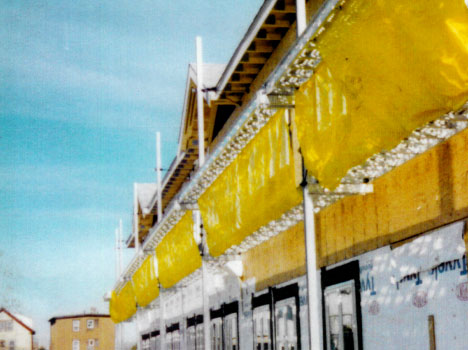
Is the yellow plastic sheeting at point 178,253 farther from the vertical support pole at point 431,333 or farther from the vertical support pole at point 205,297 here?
the vertical support pole at point 431,333

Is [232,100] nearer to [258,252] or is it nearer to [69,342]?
[258,252]

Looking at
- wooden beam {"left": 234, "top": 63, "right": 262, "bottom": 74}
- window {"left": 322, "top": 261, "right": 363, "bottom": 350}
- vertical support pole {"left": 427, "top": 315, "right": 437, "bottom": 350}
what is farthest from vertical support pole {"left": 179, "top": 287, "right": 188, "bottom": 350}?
vertical support pole {"left": 427, "top": 315, "right": 437, "bottom": 350}

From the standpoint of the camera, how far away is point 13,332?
118m

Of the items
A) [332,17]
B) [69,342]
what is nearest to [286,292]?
[332,17]

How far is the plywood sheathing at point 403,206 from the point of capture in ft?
24.9

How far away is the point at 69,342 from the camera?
107312 millimetres

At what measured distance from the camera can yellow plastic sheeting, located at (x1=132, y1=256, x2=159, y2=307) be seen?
889 inches

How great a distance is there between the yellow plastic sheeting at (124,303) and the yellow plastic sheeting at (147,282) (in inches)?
203

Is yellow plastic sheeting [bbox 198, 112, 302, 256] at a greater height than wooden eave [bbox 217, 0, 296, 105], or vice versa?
wooden eave [bbox 217, 0, 296, 105]

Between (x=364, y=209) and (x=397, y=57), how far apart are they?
4.48 metres

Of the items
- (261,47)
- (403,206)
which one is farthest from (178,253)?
Answer: (403,206)

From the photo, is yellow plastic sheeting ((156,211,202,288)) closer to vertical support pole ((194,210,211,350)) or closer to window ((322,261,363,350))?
vertical support pole ((194,210,211,350))

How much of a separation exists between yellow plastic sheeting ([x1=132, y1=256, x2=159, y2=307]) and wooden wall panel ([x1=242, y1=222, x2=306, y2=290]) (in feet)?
19.1

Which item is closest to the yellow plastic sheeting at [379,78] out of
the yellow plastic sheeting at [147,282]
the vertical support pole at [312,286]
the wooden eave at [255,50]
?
the vertical support pole at [312,286]
